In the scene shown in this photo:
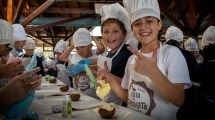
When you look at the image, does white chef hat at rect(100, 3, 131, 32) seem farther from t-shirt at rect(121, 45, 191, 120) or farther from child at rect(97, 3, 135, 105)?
t-shirt at rect(121, 45, 191, 120)

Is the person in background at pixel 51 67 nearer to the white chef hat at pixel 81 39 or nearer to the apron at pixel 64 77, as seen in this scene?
the apron at pixel 64 77

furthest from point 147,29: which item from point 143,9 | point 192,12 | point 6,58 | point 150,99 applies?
point 192,12

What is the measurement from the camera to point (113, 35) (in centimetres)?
219

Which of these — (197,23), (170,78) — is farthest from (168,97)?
(197,23)

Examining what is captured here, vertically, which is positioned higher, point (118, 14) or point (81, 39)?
point (118, 14)

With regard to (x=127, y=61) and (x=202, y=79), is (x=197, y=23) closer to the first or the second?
(x=202, y=79)

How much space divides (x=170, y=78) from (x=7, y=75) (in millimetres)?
1116

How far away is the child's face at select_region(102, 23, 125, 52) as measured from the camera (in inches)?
86.5

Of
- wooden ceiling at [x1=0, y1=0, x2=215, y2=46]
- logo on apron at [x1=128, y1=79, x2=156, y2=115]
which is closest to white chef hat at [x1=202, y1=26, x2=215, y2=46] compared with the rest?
logo on apron at [x1=128, y1=79, x2=156, y2=115]

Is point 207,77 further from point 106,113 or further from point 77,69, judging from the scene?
point 106,113

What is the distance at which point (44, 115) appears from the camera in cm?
146

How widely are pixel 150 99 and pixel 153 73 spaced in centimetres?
26

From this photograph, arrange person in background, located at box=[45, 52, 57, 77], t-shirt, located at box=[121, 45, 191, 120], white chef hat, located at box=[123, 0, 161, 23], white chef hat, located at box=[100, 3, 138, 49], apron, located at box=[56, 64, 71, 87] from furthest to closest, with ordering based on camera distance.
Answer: person in background, located at box=[45, 52, 57, 77], apron, located at box=[56, 64, 71, 87], white chef hat, located at box=[100, 3, 138, 49], white chef hat, located at box=[123, 0, 161, 23], t-shirt, located at box=[121, 45, 191, 120]

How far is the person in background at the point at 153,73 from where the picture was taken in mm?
1458
